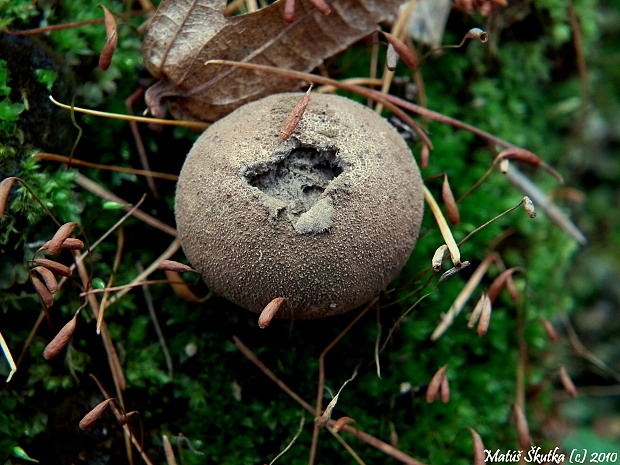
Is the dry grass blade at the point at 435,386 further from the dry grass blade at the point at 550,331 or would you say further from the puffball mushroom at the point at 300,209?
the dry grass blade at the point at 550,331

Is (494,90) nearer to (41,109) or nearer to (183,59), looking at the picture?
(183,59)

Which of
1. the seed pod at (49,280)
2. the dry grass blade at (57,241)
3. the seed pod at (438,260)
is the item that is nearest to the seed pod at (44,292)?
the seed pod at (49,280)

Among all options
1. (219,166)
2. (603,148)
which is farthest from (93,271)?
(603,148)

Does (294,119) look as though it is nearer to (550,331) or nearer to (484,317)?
(484,317)

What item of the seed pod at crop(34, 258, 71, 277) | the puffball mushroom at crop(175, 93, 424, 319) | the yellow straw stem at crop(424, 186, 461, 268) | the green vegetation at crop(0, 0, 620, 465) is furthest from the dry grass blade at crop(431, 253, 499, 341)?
the seed pod at crop(34, 258, 71, 277)

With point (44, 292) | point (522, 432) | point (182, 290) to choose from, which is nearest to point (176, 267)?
point (182, 290)

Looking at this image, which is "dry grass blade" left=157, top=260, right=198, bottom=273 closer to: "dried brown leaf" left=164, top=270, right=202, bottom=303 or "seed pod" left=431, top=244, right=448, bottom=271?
"dried brown leaf" left=164, top=270, right=202, bottom=303
